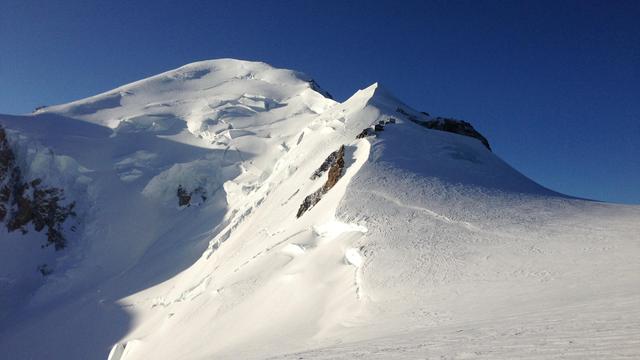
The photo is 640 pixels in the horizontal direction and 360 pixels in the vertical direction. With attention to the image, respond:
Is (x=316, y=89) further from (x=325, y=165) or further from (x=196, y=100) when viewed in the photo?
(x=325, y=165)

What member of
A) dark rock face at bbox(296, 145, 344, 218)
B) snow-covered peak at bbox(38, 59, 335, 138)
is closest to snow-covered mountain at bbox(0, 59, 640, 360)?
dark rock face at bbox(296, 145, 344, 218)

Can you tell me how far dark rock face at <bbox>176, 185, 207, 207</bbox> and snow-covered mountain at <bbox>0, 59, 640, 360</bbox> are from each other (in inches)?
4.9

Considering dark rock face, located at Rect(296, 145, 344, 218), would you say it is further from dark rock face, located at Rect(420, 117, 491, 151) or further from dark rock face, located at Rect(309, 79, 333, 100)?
dark rock face, located at Rect(309, 79, 333, 100)

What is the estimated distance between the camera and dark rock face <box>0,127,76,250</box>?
110 feet

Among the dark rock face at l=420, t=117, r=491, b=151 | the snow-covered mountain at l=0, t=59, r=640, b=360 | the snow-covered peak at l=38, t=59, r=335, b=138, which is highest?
the snow-covered peak at l=38, t=59, r=335, b=138

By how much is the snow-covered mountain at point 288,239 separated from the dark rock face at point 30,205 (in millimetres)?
135

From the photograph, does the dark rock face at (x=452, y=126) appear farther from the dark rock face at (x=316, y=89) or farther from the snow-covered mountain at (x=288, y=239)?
the dark rock face at (x=316, y=89)

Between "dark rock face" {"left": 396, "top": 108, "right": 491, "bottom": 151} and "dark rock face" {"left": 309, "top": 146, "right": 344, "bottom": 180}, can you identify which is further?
"dark rock face" {"left": 396, "top": 108, "right": 491, "bottom": 151}

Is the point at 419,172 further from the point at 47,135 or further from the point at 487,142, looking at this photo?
the point at 47,135

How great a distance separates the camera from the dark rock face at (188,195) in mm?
36812

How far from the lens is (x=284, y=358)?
25.2 feet

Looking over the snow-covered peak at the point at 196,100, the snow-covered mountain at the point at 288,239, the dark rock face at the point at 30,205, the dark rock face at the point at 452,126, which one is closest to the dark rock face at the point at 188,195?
the snow-covered mountain at the point at 288,239

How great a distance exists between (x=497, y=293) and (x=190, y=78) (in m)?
55.2

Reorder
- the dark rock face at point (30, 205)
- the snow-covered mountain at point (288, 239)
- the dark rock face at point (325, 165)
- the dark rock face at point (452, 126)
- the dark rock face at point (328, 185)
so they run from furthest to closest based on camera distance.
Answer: the dark rock face at point (30, 205)
the dark rock face at point (452, 126)
the dark rock face at point (325, 165)
the dark rock face at point (328, 185)
the snow-covered mountain at point (288, 239)
